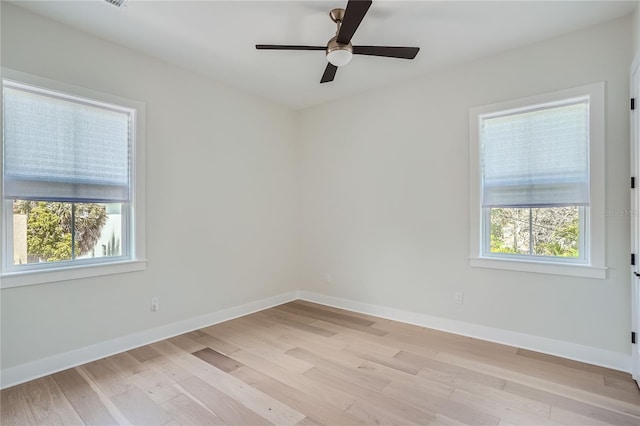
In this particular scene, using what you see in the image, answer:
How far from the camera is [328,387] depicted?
2385 millimetres

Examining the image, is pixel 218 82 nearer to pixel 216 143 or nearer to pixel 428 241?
pixel 216 143

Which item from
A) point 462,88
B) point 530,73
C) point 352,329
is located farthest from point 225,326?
point 530,73

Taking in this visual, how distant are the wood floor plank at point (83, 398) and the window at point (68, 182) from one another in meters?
0.78

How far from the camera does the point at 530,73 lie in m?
3.02

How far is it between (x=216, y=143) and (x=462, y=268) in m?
3.13

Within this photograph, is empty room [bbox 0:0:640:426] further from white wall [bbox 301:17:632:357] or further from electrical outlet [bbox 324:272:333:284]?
electrical outlet [bbox 324:272:333:284]

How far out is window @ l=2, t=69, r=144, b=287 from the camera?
246 centimetres

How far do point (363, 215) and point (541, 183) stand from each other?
195 centimetres

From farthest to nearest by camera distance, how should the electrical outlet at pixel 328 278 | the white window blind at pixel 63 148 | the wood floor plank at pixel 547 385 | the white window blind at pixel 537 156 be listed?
the electrical outlet at pixel 328 278 < the white window blind at pixel 537 156 < the white window blind at pixel 63 148 < the wood floor plank at pixel 547 385

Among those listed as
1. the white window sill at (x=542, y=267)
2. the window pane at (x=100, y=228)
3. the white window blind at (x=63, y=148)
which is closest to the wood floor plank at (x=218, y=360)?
the window pane at (x=100, y=228)

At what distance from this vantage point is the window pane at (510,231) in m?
3.15

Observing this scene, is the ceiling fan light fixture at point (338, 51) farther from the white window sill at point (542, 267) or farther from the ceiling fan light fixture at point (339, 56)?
the white window sill at point (542, 267)

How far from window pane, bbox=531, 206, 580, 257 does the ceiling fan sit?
1971 mm

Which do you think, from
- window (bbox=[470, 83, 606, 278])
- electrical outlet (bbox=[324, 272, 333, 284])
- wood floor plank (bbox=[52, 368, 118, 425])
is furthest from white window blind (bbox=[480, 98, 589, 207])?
wood floor plank (bbox=[52, 368, 118, 425])
